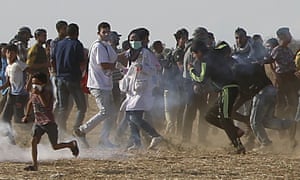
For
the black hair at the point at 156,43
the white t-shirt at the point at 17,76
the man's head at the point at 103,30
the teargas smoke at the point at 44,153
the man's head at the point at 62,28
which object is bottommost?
the teargas smoke at the point at 44,153

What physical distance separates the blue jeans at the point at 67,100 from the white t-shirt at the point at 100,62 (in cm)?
71

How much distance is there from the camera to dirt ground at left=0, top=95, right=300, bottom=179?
30.1 ft

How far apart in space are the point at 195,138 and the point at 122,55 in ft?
6.60

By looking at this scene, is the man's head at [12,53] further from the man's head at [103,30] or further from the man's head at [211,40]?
the man's head at [211,40]

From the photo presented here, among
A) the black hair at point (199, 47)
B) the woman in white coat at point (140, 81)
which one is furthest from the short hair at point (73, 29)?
the black hair at point (199, 47)

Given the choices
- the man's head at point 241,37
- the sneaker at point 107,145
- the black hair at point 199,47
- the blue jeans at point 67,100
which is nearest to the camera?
the black hair at point 199,47

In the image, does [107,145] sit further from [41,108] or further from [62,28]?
[41,108]

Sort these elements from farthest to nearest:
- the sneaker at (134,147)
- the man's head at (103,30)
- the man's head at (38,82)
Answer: the man's head at (103,30)
the sneaker at (134,147)
the man's head at (38,82)

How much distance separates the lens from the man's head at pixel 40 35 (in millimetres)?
13812

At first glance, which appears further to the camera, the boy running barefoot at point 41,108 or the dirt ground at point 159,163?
the boy running barefoot at point 41,108

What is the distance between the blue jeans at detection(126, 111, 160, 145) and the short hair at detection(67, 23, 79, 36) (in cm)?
168

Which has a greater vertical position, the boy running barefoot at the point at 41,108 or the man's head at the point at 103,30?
the man's head at the point at 103,30

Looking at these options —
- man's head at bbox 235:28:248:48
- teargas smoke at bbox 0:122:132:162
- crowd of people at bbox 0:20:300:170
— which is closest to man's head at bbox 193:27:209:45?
crowd of people at bbox 0:20:300:170

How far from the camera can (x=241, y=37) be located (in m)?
12.8
